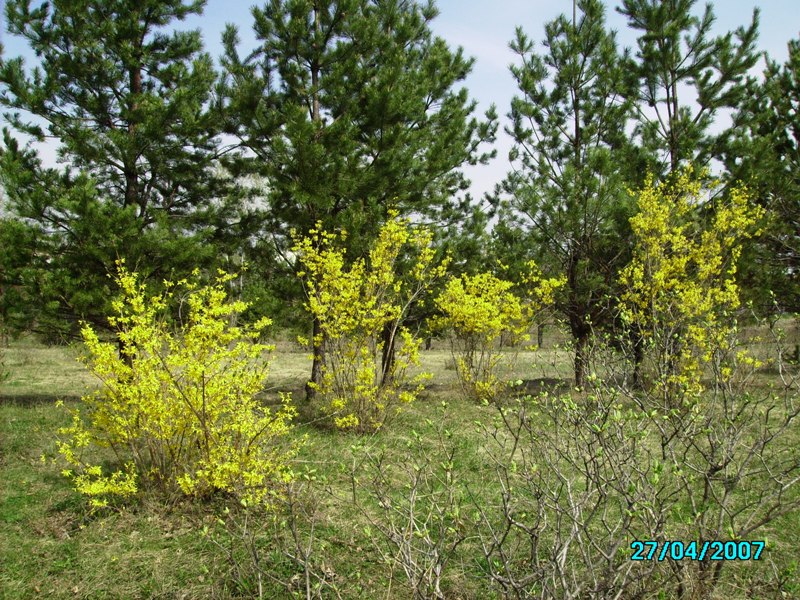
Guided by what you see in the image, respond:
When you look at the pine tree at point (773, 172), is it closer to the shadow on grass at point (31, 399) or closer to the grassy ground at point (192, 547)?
the grassy ground at point (192, 547)

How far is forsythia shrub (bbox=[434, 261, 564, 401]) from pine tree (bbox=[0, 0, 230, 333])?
365cm

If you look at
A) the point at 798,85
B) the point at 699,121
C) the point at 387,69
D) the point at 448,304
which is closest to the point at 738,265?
the point at 699,121

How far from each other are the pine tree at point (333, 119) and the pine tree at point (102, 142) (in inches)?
30.3

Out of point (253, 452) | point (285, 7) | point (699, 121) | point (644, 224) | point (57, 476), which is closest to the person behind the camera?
point (253, 452)

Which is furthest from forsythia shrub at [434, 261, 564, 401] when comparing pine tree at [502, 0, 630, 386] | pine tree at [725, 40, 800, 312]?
pine tree at [725, 40, 800, 312]

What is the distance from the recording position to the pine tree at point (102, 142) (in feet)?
21.5

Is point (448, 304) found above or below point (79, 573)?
above

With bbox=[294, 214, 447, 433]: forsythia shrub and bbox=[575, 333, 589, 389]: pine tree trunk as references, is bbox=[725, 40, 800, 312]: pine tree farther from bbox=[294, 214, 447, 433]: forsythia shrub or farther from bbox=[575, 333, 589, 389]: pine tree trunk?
bbox=[294, 214, 447, 433]: forsythia shrub

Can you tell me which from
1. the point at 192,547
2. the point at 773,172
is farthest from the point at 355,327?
the point at 773,172

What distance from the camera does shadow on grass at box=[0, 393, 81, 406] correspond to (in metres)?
8.13

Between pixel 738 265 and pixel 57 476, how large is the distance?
34.1 ft

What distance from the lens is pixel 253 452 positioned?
13.0 ft

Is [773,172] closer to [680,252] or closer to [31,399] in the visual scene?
[680,252]

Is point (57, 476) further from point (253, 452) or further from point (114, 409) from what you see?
point (253, 452)
